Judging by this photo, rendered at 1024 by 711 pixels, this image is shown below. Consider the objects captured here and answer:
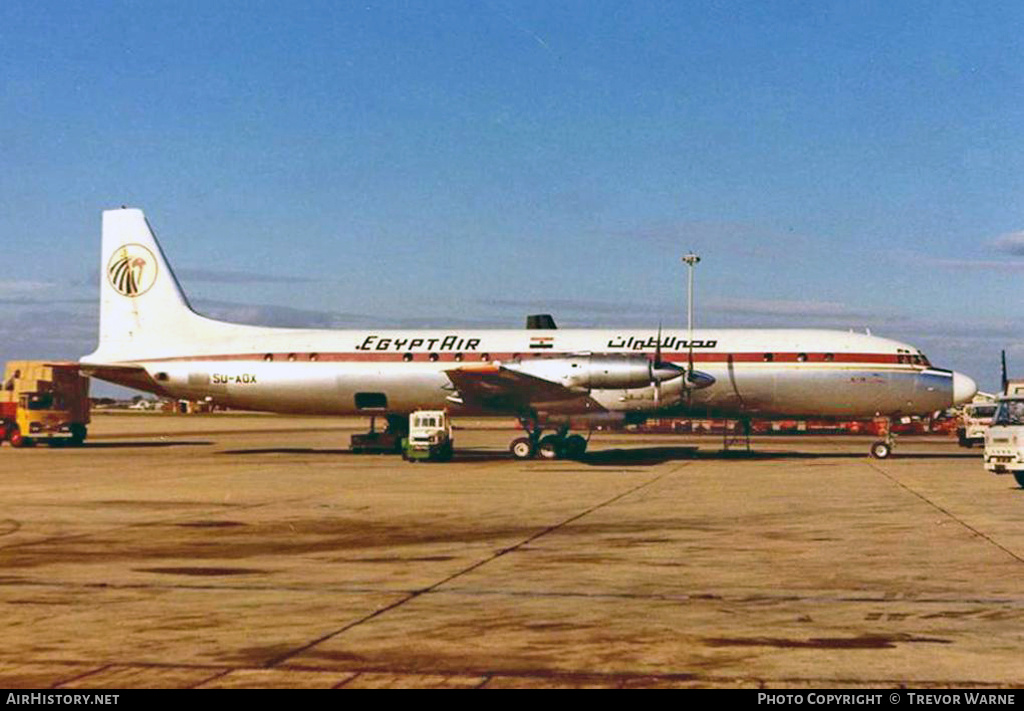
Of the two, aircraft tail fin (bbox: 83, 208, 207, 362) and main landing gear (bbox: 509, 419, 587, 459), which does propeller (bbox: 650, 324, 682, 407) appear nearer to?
main landing gear (bbox: 509, 419, 587, 459)

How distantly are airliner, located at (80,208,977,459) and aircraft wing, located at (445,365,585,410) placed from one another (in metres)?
0.05

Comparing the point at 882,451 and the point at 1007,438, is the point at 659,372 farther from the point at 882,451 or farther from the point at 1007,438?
the point at 1007,438

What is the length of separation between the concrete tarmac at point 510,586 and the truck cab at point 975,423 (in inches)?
1388

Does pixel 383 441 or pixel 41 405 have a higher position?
pixel 41 405

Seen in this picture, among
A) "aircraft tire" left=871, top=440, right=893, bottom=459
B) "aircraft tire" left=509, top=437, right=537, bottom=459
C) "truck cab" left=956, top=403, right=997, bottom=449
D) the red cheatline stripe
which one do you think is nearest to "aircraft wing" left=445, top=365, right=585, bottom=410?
"aircraft tire" left=509, top=437, right=537, bottom=459

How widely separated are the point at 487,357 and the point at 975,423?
1223 inches

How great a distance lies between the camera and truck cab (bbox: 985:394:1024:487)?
29000 mm

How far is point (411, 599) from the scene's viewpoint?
43.7 ft

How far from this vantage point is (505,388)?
45.6 m

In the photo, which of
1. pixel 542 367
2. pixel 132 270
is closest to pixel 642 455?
pixel 542 367

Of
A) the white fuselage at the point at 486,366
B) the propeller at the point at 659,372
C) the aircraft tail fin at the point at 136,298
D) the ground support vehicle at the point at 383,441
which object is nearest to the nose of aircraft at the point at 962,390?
the white fuselage at the point at 486,366

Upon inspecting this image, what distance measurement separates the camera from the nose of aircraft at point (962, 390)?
4653 cm
